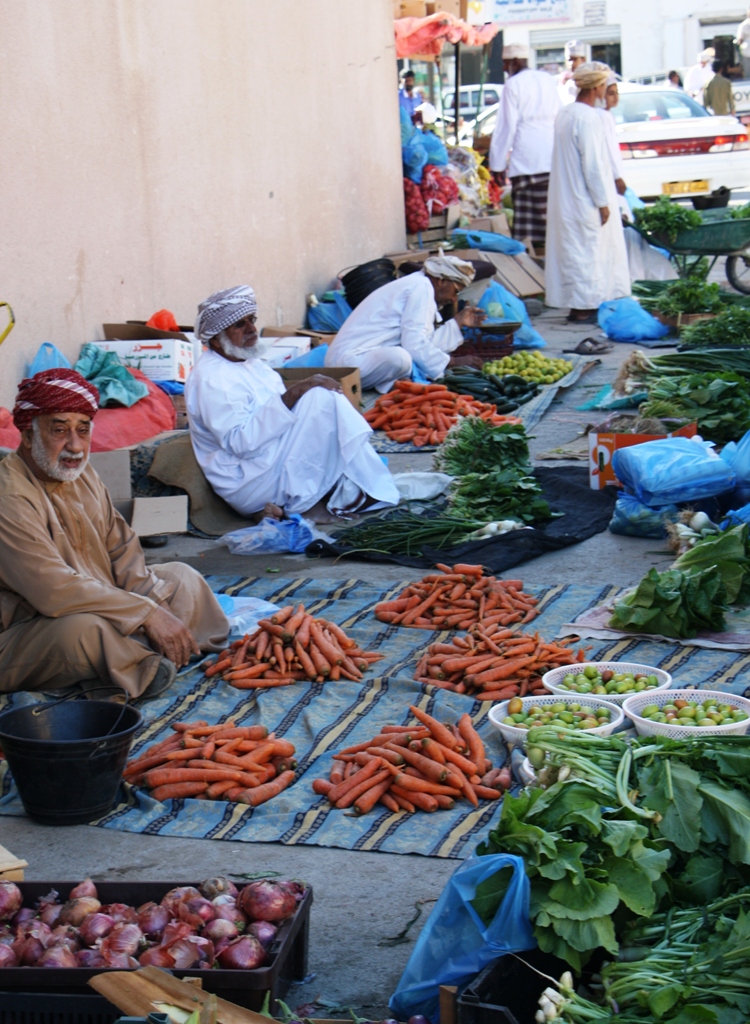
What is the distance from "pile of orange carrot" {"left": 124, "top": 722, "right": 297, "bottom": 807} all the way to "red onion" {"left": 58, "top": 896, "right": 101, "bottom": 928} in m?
1.12

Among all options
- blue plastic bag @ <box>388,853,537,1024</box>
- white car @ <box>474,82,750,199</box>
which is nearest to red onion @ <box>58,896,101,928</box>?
blue plastic bag @ <box>388,853,537,1024</box>

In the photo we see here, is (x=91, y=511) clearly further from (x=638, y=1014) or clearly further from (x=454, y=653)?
(x=638, y=1014)

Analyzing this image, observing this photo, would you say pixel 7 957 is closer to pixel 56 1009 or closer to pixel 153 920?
pixel 56 1009

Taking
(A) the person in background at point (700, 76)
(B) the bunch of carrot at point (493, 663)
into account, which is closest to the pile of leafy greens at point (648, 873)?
(B) the bunch of carrot at point (493, 663)

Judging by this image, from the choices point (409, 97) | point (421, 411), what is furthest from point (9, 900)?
point (409, 97)

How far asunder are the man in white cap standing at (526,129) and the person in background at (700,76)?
9.75m

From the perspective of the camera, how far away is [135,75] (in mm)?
8391

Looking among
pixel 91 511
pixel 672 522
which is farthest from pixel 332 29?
pixel 91 511

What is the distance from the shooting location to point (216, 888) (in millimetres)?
2580

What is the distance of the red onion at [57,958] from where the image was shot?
7.72ft

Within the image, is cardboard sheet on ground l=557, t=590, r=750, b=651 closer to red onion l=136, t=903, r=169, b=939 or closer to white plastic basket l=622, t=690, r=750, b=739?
white plastic basket l=622, t=690, r=750, b=739

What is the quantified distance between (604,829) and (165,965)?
90cm

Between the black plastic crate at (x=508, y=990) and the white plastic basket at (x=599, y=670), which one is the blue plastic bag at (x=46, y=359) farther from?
the black plastic crate at (x=508, y=990)

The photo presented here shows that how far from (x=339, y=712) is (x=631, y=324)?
8253 mm
